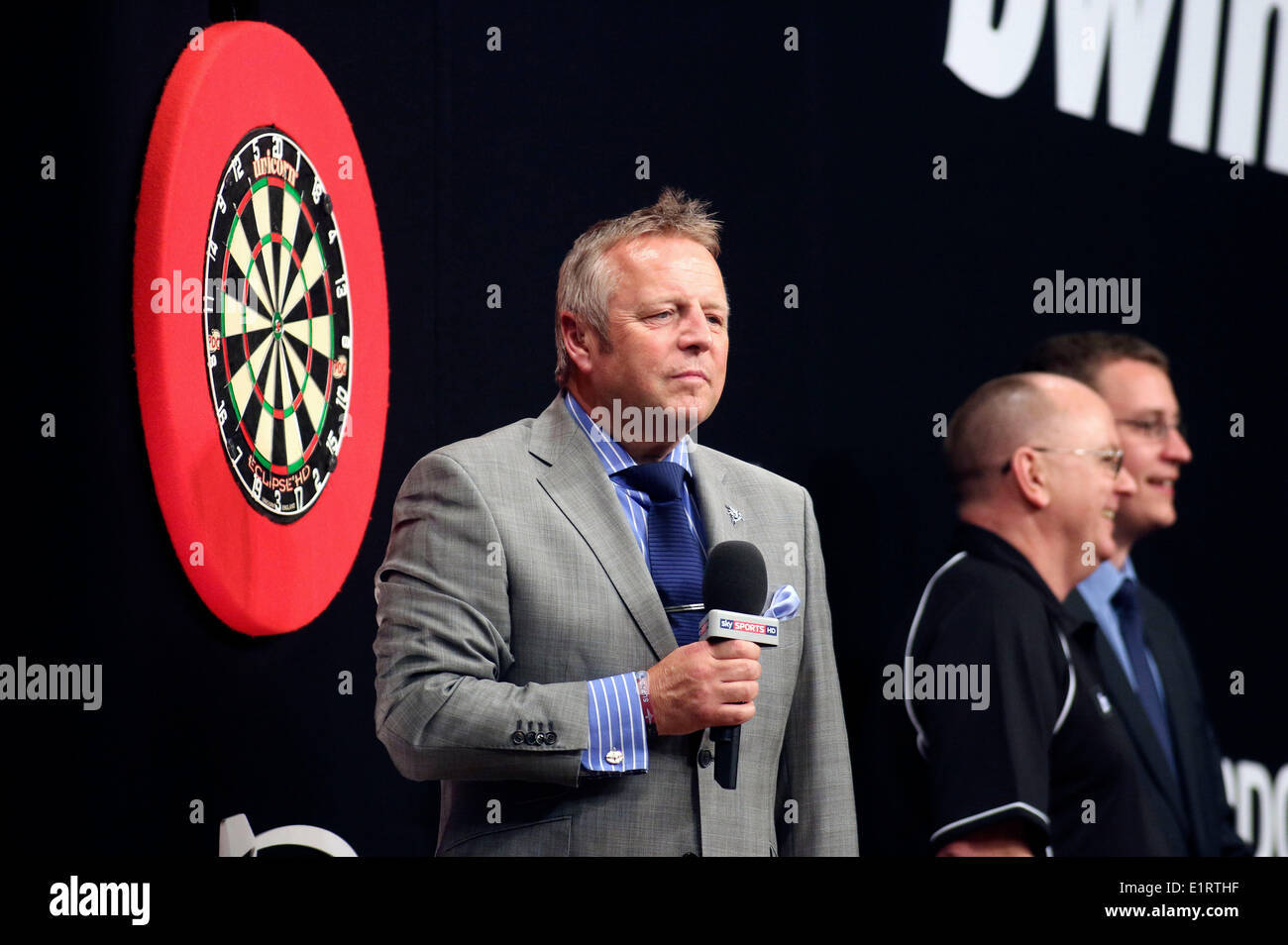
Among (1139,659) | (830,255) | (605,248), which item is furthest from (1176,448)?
(605,248)

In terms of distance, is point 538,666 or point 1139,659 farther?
point 1139,659

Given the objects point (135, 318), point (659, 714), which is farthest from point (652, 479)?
point (135, 318)

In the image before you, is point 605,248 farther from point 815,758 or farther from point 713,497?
point 815,758

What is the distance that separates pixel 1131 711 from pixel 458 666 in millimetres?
1475

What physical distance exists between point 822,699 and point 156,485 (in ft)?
4.17

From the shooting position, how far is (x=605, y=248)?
258 centimetres

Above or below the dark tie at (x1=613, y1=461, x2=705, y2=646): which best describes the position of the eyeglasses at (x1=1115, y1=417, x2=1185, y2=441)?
above

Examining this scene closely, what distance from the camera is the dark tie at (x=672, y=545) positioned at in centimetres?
243

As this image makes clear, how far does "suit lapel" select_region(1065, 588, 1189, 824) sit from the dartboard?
164 centimetres

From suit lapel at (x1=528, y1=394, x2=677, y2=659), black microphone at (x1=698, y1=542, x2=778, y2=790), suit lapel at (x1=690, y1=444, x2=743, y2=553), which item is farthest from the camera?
suit lapel at (x1=690, y1=444, x2=743, y2=553)

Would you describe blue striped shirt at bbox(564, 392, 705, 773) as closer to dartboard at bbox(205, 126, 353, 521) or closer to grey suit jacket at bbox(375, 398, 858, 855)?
grey suit jacket at bbox(375, 398, 858, 855)

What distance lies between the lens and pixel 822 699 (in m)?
2.54

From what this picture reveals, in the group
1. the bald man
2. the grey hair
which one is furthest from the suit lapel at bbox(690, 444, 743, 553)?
the bald man

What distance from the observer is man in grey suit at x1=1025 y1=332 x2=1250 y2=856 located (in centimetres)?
288
